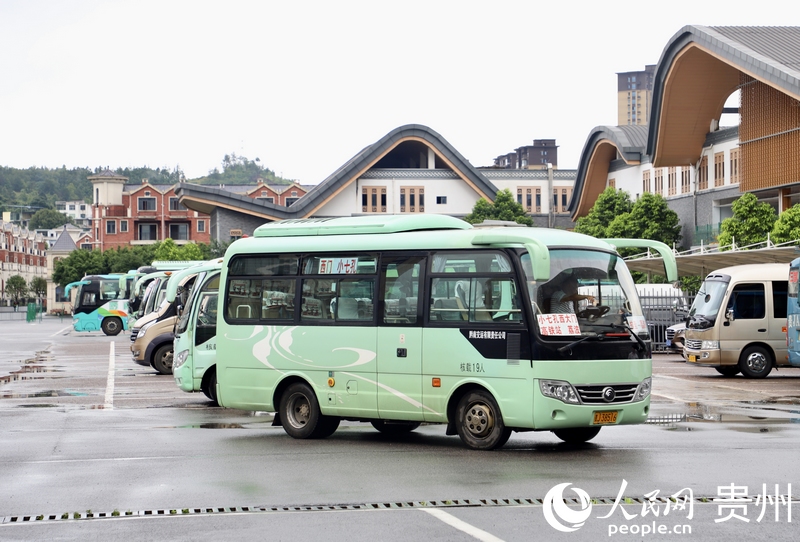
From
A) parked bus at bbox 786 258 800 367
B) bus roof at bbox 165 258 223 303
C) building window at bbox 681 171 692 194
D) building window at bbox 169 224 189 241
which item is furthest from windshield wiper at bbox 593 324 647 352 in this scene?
building window at bbox 169 224 189 241

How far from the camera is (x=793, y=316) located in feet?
79.0

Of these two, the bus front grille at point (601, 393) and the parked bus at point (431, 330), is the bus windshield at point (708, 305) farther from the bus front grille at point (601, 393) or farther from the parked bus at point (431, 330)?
the bus front grille at point (601, 393)

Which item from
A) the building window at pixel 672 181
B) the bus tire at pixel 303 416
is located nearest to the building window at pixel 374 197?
the building window at pixel 672 181

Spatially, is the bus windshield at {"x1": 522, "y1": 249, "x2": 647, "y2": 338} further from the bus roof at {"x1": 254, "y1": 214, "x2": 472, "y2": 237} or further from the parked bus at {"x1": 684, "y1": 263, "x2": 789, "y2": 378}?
the parked bus at {"x1": 684, "y1": 263, "x2": 789, "y2": 378}

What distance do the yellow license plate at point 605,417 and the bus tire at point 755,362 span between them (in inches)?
569

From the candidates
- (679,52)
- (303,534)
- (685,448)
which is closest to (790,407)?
(685,448)

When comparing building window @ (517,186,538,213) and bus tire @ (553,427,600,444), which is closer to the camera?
bus tire @ (553,427,600,444)

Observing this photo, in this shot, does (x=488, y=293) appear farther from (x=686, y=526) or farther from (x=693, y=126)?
(x=693, y=126)

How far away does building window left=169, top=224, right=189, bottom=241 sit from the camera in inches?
4803

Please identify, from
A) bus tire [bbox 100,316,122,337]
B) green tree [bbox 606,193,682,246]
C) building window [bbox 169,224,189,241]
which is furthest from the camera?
building window [bbox 169,224,189,241]

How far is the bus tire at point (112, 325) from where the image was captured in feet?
188

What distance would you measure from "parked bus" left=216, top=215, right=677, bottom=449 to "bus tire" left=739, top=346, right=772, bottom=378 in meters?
Result: 12.7

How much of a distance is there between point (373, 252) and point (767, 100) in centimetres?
4024

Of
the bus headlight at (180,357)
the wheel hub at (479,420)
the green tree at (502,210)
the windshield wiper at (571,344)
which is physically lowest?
the wheel hub at (479,420)
